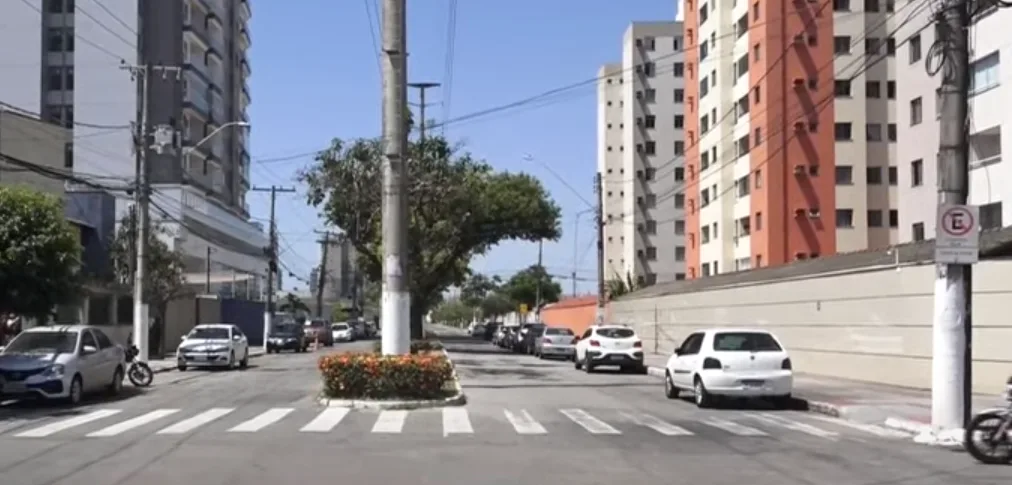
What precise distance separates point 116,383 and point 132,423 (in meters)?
8.60

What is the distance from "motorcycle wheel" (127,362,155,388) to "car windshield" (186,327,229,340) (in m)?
9.65

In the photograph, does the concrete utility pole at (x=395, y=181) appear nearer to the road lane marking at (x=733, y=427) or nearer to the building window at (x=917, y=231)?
the road lane marking at (x=733, y=427)

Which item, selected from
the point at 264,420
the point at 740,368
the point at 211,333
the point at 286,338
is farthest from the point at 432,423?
the point at 286,338

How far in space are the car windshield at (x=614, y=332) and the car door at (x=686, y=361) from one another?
514 inches

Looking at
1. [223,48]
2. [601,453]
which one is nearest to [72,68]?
[223,48]

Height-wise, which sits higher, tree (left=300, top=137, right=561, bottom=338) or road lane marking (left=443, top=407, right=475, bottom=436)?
tree (left=300, top=137, right=561, bottom=338)

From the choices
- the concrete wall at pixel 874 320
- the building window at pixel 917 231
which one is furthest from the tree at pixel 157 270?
the building window at pixel 917 231

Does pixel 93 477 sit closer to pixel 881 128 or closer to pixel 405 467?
pixel 405 467

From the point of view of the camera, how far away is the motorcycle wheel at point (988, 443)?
14625 mm

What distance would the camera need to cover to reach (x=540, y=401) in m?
25.3

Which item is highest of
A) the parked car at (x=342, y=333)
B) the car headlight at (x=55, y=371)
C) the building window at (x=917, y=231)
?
the building window at (x=917, y=231)

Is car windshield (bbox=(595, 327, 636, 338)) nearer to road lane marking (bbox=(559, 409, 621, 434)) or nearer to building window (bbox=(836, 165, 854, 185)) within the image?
road lane marking (bbox=(559, 409, 621, 434))

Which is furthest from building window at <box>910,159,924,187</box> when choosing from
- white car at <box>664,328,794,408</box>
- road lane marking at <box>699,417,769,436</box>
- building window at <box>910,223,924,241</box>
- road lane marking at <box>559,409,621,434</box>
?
road lane marking at <box>699,417,769,436</box>

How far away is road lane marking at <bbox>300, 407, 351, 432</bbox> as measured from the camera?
62.2ft
